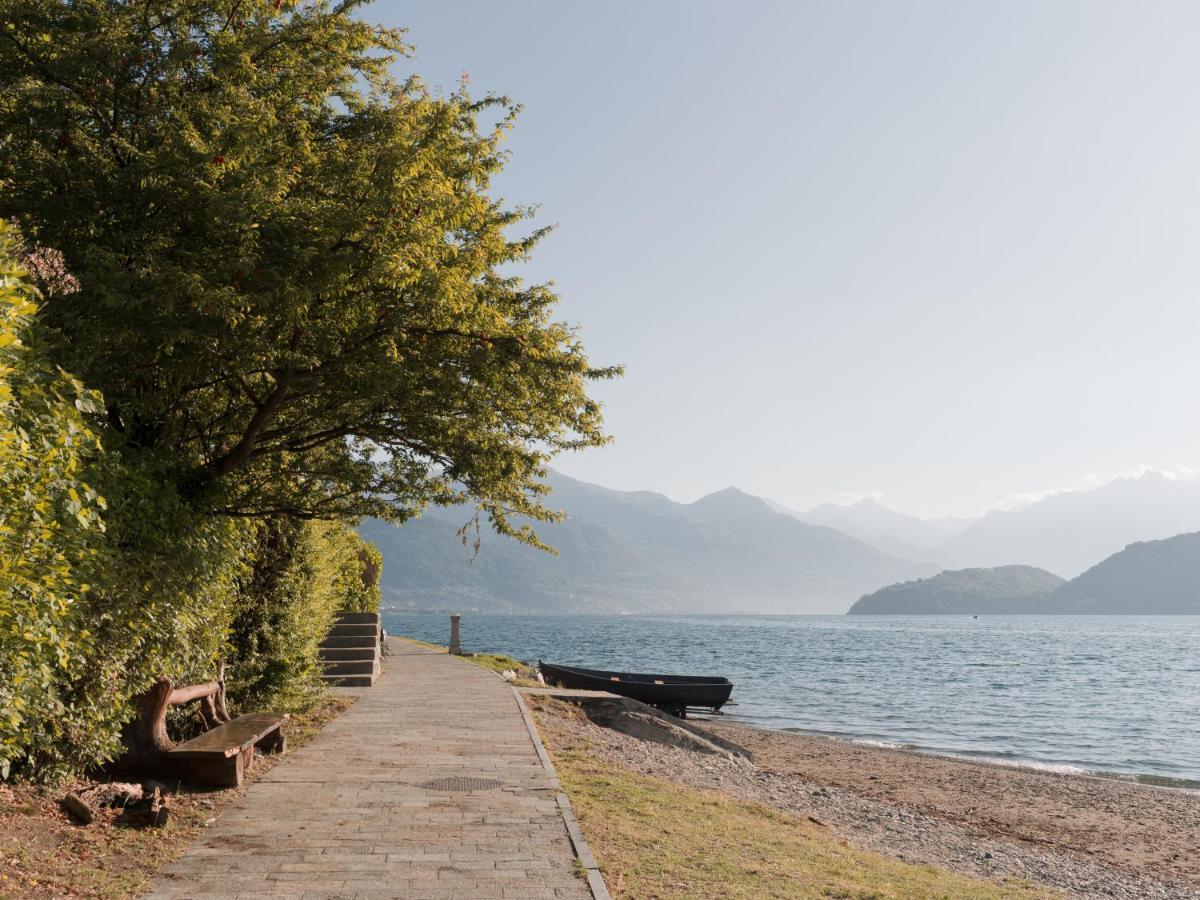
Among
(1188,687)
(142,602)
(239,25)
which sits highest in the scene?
(239,25)

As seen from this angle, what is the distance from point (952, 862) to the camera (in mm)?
11461

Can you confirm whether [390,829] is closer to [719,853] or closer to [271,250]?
[719,853]

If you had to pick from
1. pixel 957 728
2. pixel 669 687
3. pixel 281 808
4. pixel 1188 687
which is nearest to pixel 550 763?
pixel 281 808

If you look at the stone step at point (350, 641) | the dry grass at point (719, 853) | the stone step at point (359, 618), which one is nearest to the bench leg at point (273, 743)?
the dry grass at point (719, 853)

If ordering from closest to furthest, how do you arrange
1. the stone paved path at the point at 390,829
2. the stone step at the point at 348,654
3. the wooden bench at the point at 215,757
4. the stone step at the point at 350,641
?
the stone paved path at the point at 390,829 < the wooden bench at the point at 215,757 < the stone step at the point at 348,654 < the stone step at the point at 350,641

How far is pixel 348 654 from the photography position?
68.8 feet

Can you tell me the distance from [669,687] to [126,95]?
23173mm

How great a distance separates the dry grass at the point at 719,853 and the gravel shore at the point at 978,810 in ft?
5.44

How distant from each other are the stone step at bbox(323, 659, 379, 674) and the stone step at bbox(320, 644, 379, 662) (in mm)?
210

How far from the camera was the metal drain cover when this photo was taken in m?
9.58

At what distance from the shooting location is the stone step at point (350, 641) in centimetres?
2153

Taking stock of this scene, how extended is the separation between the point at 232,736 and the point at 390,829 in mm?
2899

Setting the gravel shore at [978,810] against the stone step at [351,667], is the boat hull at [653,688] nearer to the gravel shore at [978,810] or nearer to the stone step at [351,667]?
the gravel shore at [978,810]

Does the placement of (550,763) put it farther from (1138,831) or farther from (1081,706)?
(1081,706)
